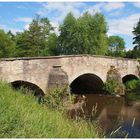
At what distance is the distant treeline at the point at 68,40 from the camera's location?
117 feet

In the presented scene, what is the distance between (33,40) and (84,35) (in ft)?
17.8

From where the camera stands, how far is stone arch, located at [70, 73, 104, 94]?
2318 cm

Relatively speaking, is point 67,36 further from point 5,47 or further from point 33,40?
point 5,47

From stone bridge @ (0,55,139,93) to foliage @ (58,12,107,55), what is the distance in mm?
10028

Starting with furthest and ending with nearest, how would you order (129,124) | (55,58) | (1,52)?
1. (1,52)
2. (55,58)
3. (129,124)

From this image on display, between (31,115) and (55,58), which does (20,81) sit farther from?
(31,115)

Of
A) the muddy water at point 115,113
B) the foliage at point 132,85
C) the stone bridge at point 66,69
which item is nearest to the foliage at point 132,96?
the muddy water at point 115,113

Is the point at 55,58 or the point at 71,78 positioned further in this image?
the point at 71,78

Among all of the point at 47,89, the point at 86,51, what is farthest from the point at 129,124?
the point at 86,51

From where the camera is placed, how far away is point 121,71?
24281mm

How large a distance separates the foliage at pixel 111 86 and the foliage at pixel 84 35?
520 inches

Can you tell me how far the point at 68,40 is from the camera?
122 ft

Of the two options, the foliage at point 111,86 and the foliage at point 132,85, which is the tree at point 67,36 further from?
the foliage at point 111,86

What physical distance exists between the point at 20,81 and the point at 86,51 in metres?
19.6
